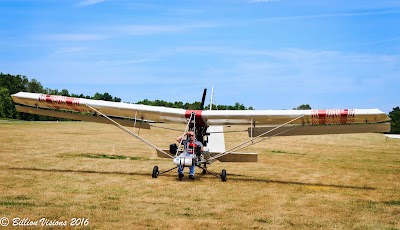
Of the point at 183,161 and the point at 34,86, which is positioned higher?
the point at 34,86

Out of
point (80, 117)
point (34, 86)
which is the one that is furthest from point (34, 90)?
point (80, 117)

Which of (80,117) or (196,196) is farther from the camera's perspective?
(80,117)

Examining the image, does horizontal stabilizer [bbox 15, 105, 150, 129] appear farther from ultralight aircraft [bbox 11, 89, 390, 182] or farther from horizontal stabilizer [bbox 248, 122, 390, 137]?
horizontal stabilizer [bbox 248, 122, 390, 137]

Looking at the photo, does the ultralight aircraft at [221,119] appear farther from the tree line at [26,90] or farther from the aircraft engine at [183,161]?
the tree line at [26,90]

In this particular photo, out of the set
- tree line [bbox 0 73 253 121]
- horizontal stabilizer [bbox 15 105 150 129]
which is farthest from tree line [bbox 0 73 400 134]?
horizontal stabilizer [bbox 15 105 150 129]

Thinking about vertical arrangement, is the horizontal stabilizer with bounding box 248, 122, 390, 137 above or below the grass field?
above

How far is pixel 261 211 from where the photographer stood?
32.1 ft

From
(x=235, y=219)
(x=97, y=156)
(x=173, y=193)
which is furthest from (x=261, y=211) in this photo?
(x=97, y=156)

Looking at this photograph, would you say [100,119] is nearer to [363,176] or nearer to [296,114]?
[296,114]

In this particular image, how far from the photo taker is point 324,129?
1507cm

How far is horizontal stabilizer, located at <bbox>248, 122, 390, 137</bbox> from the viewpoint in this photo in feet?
48.1

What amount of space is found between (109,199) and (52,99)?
6.41 meters


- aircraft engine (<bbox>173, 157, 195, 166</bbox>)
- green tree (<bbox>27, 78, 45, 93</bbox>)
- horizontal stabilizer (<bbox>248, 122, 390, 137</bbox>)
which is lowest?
aircraft engine (<bbox>173, 157, 195, 166</bbox>)

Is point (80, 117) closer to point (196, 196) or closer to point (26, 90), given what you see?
point (196, 196)
